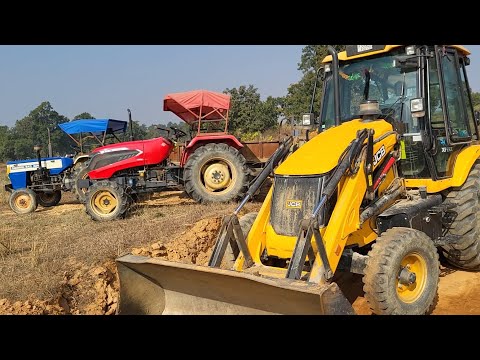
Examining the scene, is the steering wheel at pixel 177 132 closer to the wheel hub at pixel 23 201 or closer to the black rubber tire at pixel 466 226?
the wheel hub at pixel 23 201

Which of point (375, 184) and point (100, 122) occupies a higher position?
point (100, 122)

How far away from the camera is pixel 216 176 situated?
32.3ft

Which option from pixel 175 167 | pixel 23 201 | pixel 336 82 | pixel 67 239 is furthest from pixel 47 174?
pixel 336 82

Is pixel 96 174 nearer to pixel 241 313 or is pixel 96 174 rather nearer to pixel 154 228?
pixel 154 228

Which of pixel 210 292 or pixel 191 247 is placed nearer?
pixel 210 292

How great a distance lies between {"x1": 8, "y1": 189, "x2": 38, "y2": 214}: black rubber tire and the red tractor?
7.02 feet

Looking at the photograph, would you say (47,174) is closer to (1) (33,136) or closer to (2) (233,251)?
(2) (233,251)

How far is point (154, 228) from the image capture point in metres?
7.33

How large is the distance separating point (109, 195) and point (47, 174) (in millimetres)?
4513

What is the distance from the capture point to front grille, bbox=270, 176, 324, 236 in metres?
4.13

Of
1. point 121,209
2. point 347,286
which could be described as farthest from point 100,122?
point 347,286

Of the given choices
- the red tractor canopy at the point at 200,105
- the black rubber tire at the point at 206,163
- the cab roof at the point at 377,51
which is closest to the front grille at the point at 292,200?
the cab roof at the point at 377,51

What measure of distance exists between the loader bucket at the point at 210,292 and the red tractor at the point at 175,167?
520cm
